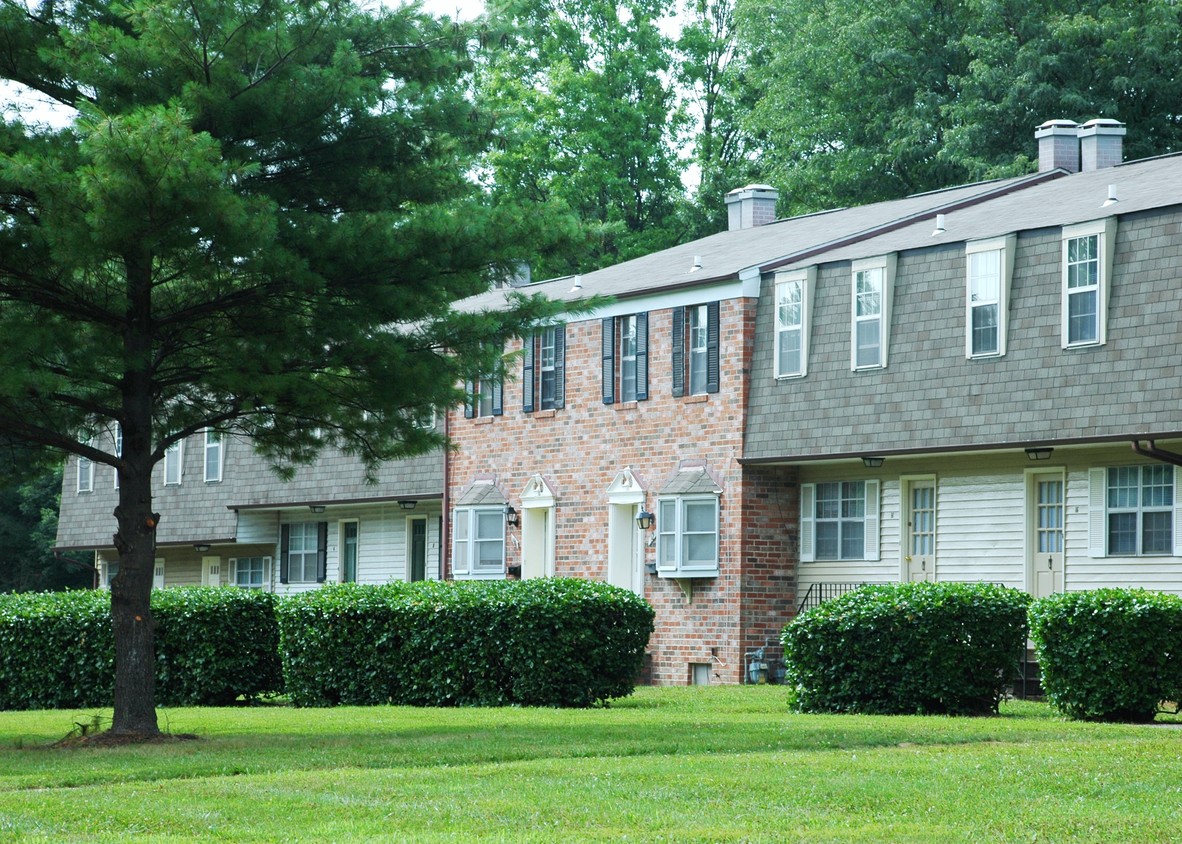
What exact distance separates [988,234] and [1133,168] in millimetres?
4214

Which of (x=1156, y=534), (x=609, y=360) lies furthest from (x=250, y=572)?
(x=1156, y=534)

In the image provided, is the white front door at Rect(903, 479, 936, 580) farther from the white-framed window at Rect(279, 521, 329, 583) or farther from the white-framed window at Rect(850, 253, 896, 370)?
the white-framed window at Rect(279, 521, 329, 583)

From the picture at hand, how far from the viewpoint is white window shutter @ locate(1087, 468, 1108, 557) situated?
2270cm

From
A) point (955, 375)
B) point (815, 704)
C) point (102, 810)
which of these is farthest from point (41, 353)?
point (955, 375)

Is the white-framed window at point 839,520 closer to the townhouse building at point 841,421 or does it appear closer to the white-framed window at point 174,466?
the townhouse building at point 841,421

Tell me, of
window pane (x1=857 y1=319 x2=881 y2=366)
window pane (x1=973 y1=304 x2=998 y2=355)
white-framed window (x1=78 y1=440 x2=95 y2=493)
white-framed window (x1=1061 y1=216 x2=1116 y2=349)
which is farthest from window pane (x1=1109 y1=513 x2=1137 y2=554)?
white-framed window (x1=78 y1=440 x2=95 y2=493)

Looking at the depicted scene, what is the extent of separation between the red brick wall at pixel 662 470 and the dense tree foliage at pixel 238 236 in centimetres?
952

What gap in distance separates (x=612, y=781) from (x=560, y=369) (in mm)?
18015

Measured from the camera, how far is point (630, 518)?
28.9m

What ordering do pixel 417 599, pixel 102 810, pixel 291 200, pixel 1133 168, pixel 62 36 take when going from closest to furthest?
pixel 102 810 → pixel 62 36 → pixel 291 200 → pixel 417 599 → pixel 1133 168

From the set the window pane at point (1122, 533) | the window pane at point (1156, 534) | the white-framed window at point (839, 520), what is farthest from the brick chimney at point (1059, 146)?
the window pane at point (1156, 534)

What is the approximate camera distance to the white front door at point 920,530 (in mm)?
25156

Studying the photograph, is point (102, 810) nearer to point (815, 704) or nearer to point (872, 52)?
point (815, 704)

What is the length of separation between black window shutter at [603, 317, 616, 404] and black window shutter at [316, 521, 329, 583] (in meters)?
9.47
